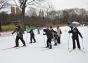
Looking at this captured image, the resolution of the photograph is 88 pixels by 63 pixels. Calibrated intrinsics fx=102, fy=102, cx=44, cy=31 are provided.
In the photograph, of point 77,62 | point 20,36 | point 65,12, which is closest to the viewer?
point 77,62

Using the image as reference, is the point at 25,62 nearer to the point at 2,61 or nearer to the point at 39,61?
the point at 39,61

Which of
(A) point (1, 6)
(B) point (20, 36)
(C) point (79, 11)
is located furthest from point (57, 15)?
(B) point (20, 36)

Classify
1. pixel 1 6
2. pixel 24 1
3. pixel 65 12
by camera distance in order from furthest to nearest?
pixel 65 12 → pixel 1 6 → pixel 24 1

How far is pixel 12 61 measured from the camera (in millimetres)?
4945

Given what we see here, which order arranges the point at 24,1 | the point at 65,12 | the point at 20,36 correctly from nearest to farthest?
the point at 20,36, the point at 24,1, the point at 65,12

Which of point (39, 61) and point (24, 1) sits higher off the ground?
point (24, 1)

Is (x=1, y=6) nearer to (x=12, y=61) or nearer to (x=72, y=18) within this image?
(x=12, y=61)

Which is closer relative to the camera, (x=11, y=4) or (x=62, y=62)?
(x=62, y=62)

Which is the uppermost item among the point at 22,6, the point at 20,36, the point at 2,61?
the point at 22,6

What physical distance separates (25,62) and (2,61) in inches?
47.2

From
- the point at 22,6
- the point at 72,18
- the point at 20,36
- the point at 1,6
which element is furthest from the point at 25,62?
the point at 72,18

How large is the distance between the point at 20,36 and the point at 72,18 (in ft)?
265

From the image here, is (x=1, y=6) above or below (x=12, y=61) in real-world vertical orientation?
above

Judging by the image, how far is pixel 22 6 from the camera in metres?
19.6
